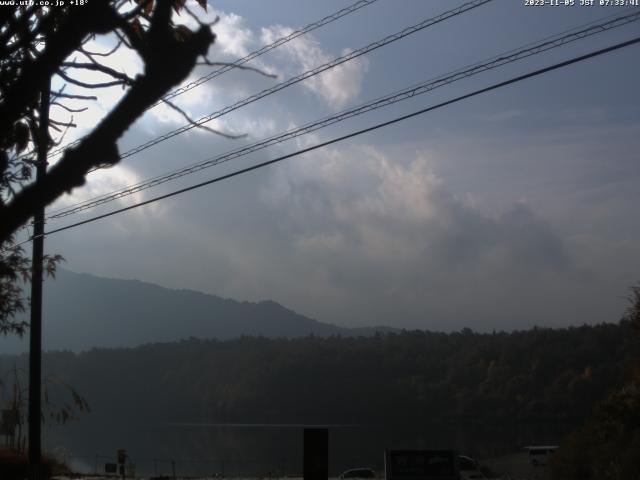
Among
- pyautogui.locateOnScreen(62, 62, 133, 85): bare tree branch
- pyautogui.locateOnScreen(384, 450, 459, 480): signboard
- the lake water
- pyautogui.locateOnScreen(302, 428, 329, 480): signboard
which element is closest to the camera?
pyautogui.locateOnScreen(62, 62, 133, 85): bare tree branch

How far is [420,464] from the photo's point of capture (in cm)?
1596

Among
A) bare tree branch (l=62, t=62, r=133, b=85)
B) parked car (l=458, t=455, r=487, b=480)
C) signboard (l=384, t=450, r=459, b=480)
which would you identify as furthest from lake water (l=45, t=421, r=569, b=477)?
bare tree branch (l=62, t=62, r=133, b=85)

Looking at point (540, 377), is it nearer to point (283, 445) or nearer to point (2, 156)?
point (283, 445)

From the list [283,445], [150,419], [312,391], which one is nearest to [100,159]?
[283,445]

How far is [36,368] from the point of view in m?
18.2

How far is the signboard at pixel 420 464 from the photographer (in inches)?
622

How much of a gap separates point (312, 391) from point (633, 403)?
8940 centimetres

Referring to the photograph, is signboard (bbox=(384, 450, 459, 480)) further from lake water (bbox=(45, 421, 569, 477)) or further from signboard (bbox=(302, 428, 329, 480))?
lake water (bbox=(45, 421, 569, 477))

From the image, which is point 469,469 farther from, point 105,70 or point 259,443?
point 259,443

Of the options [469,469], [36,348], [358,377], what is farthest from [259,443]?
[36,348]

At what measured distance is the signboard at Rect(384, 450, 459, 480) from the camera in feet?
51.8

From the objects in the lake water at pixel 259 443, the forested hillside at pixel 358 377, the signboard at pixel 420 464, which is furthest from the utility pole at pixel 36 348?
the forested hillside at pixel 358 377

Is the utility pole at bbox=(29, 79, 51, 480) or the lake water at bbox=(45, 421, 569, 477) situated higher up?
the utility pole at bbox=(29, 79, 51, 480)

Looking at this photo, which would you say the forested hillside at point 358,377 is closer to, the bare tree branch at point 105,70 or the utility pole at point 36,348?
the utility pole at point 36,348
